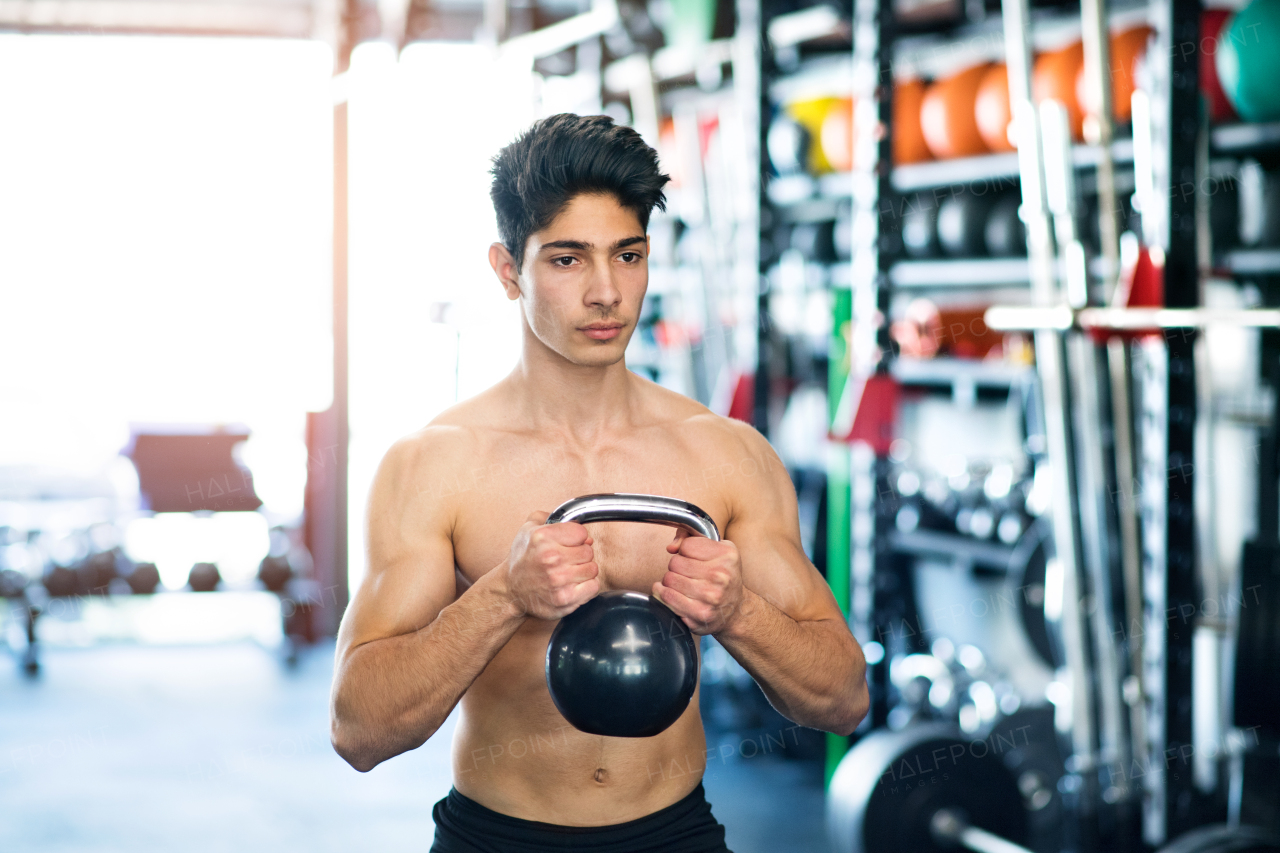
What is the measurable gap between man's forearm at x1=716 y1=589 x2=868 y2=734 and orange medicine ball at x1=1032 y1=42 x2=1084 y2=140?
269 centimetres

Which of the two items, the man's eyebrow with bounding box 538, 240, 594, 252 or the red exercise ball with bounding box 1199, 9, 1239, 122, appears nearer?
the man's eyebrow with bounding box 538, 240, 594, 252

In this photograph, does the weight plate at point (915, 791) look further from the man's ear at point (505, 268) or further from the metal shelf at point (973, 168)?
the metal shelf at point (973, 168)

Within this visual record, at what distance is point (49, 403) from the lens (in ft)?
21.8

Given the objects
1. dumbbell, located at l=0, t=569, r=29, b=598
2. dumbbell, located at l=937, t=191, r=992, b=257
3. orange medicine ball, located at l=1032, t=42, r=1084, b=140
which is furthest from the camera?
dumbbell, located at l=0, t=569, r=29, b=598

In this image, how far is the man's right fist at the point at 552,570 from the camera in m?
1.31

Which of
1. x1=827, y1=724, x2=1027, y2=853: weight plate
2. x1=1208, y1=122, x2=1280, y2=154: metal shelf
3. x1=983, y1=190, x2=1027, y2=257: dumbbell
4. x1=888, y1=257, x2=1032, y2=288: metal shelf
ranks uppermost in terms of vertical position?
x1=1208, y1=122, x2=1280, y2=154: metal shelf

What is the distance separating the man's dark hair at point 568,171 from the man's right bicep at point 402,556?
13.3 inches

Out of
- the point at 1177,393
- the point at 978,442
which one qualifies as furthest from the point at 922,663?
the point at 1177,393

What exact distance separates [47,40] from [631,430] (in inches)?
231

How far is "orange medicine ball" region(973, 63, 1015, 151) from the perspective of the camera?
3926 mm

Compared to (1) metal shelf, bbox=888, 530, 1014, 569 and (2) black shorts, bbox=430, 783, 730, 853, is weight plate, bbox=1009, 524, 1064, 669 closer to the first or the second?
(1) metal shelf, bbox=888, 530, 1014, 569

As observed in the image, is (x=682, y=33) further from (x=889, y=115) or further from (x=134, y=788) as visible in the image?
(x=134, y=788)

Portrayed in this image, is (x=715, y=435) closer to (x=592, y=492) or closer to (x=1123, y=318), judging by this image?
(x=592, y=492)

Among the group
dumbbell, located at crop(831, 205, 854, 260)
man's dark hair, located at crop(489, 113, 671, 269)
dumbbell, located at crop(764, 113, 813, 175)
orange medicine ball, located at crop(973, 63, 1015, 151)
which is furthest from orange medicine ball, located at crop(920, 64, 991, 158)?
man's dark hair, located at crop(489, 113, 671, 269)
